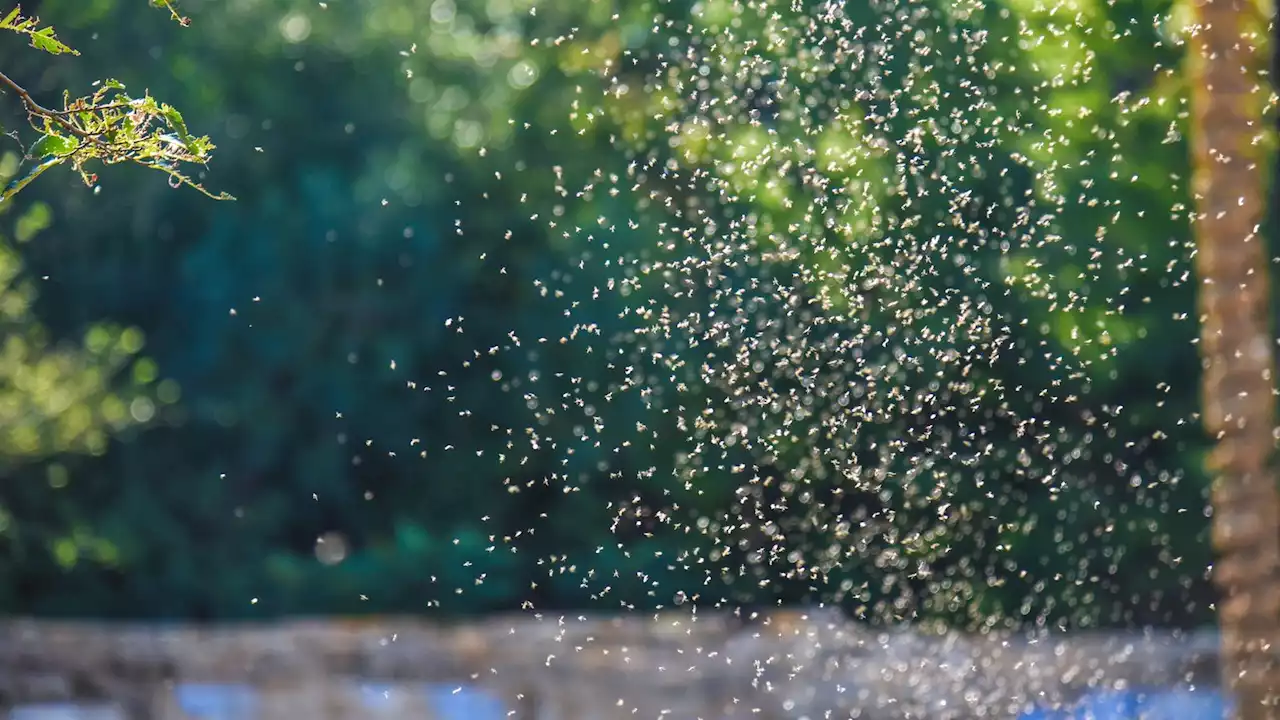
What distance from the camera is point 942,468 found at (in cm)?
1000

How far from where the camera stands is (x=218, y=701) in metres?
7.22

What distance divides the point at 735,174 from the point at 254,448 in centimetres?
357

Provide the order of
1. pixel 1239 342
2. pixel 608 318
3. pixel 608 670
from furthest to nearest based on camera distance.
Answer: pixel 608 318
pixel 608 670
pixel 1239 342

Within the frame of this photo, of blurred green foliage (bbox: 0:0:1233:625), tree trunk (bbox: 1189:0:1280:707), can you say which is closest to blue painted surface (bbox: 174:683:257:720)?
blurred green foliage (bbox: 0:0:1233:625)

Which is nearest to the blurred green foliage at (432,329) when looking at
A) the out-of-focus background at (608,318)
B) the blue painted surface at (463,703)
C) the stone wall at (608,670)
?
the out-of-focus background at (608,318)

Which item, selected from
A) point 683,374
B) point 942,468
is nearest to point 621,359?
point 683,374

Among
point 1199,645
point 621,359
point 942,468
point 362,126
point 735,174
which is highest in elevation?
point 362,126

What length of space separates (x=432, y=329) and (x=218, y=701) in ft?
11.8

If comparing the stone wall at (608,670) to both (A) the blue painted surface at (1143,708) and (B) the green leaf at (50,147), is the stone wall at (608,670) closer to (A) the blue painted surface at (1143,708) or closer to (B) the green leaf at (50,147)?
(A) the blue painted surface at (1143,708)

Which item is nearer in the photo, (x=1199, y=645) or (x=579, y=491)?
(x=1199, y=645)

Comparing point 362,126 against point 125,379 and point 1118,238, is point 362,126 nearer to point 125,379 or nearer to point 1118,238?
point 125,379

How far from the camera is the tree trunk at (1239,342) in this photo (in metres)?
6.10

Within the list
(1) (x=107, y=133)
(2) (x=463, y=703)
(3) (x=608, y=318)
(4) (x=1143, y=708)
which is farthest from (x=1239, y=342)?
(1) (x=107, y=133)

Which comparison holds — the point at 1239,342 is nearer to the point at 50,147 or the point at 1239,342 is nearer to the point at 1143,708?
the point at 1143,708
